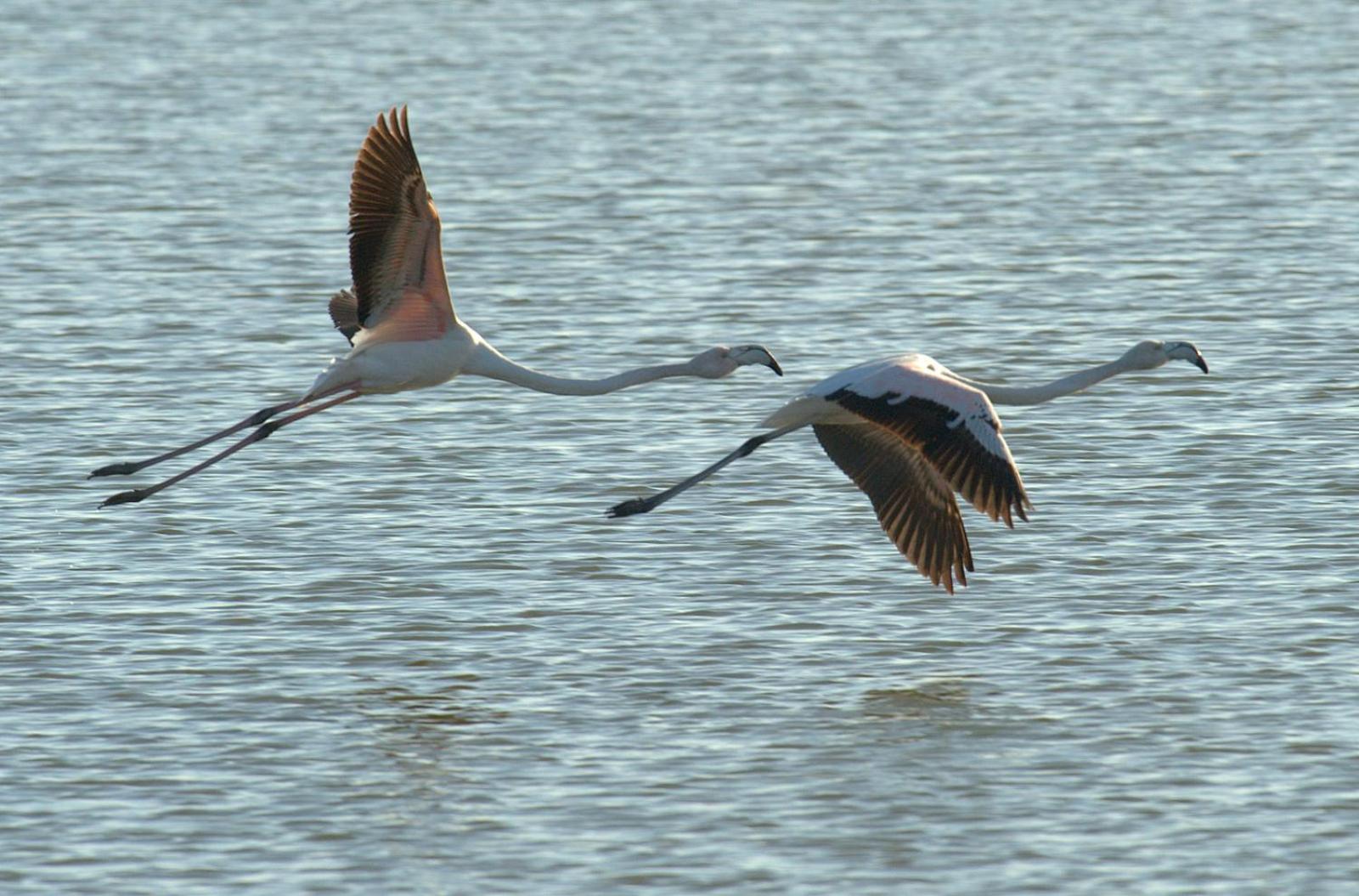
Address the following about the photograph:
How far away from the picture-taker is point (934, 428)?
1282 cm

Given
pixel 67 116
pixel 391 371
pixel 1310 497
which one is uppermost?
pixel 391 371

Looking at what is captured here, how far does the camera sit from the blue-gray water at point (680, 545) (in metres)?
10.9

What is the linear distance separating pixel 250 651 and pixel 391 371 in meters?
2.05

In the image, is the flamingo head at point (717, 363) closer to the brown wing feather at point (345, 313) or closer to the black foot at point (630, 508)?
the black foot at point (630, 508)

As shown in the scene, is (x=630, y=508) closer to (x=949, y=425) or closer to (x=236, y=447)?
(x=949, y=425)

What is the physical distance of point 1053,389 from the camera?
1430 cm

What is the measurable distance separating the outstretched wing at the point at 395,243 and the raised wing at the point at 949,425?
7.55ft

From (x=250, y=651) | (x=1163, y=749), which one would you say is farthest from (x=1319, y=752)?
(x=250, y=651)

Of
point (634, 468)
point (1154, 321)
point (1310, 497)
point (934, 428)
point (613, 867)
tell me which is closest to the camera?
Answer: point (613, 867)

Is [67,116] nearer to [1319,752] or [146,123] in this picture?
[146,123]

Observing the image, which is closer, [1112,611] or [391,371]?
[1112,611]

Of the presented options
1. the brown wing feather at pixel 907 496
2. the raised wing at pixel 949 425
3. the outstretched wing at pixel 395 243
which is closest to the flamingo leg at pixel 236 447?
the outstretched wing at pixel 395 243

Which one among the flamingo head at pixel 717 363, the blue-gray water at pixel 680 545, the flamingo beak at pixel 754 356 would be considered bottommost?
the blue-gray water at pixel 680 545

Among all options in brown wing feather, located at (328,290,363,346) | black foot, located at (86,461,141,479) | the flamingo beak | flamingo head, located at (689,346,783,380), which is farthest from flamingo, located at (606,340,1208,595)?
black foot, located at (86,461,141,479)
